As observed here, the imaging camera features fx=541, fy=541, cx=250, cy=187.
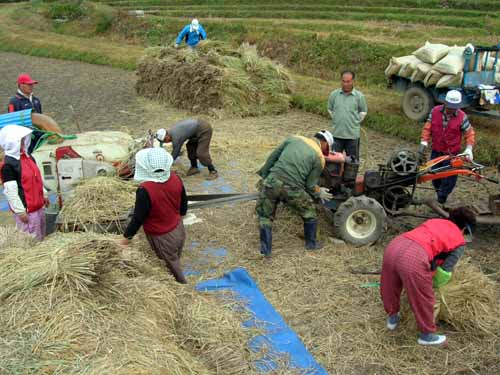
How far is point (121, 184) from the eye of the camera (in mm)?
5910

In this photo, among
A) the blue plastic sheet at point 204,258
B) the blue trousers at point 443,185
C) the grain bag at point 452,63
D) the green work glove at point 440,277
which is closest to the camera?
the green work glove at point 440,277

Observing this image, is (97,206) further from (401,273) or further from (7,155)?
(401,273)

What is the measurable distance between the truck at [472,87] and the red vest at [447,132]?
3.67 metres

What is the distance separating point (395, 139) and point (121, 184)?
5807 millimetres

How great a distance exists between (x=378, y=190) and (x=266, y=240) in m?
1.39

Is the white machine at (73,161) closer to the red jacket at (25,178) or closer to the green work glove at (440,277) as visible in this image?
the red jacket at (25,178)

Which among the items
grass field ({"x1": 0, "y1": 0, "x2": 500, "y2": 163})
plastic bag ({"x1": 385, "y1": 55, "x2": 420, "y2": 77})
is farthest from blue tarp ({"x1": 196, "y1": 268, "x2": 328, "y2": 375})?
plastic bag ({"x1": 385, "y1": 55, "x2": 420, "y2": 77})

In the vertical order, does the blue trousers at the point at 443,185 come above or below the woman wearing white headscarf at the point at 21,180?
below

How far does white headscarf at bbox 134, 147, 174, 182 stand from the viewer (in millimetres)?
4191

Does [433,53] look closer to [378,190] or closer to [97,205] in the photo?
[378,190]

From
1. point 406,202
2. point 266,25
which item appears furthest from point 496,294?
point 266,25

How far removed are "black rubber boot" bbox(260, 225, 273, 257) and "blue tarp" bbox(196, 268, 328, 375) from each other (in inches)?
14.7

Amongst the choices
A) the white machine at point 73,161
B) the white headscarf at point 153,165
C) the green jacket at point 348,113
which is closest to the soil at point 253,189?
the green jacket at point 348,113

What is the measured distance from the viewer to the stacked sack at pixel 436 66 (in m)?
9.70
